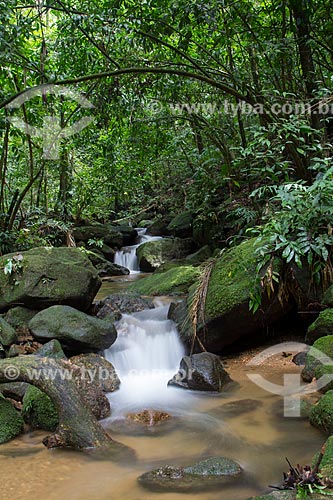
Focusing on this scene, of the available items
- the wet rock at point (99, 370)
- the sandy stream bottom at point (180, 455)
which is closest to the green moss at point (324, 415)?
the sandy stream bottom at point (180, 455)

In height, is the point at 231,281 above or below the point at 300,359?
above

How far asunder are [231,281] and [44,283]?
2.99m

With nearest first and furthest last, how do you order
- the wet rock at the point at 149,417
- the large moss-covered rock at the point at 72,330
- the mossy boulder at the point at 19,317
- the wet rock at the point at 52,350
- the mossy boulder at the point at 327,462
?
the mossy boulder at the point at 327,462 < the wet rock at the point at 149,417 < the wet rock at the point at 52,350 < the large moss-covered rock at the point at 72,330 < the mossy boulder at the point at 19,317

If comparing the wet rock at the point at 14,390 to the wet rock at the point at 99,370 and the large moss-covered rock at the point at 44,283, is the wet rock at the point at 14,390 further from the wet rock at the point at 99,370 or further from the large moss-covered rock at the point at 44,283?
the large moss-covered rock at the point at 44,283

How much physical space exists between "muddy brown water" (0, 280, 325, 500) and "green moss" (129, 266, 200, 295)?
141 inches

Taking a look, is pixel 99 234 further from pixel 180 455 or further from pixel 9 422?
pixel 180 455

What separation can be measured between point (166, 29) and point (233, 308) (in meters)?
3.95

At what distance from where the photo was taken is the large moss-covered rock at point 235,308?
611 cm

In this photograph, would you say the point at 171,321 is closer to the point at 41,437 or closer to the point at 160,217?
the point at 41,437

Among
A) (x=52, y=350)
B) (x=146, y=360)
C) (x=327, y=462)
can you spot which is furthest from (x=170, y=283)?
(x=327, y=462)

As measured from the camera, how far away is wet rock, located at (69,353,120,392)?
5578 millimetres

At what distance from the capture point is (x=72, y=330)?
19.5 feet

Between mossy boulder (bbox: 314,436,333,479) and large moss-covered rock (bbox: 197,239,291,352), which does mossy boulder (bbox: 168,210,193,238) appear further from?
mossy boulder (bbox: 314,436,333,479)

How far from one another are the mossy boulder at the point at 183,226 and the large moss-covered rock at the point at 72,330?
859 centimetres
